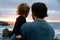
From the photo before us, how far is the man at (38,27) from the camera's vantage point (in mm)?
2529

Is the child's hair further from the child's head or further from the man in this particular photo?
the man

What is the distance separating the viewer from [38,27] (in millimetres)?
2557

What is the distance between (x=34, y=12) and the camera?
8.43 feet

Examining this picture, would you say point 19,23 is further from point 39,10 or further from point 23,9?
point 39,10

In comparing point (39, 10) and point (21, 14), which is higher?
point (39, 10)

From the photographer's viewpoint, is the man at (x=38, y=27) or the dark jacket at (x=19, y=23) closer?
the man at (x=38, y=27)

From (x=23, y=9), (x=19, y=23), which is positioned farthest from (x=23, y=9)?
(x=19, y=23)

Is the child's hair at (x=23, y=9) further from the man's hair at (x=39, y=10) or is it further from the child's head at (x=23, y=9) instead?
the man's hair at (x=39, y=10)

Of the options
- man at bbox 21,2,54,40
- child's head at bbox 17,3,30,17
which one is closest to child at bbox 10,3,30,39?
child's head at bbox 17,3,30,17

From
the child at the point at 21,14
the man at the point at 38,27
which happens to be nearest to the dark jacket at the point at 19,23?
the child at the point at 21,14

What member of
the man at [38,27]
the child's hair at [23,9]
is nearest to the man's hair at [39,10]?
the man at [38,27]

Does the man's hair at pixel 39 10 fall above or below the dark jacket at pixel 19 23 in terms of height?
above

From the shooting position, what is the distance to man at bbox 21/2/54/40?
2529 mm

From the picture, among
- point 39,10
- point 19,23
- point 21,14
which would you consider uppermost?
point 39,10
